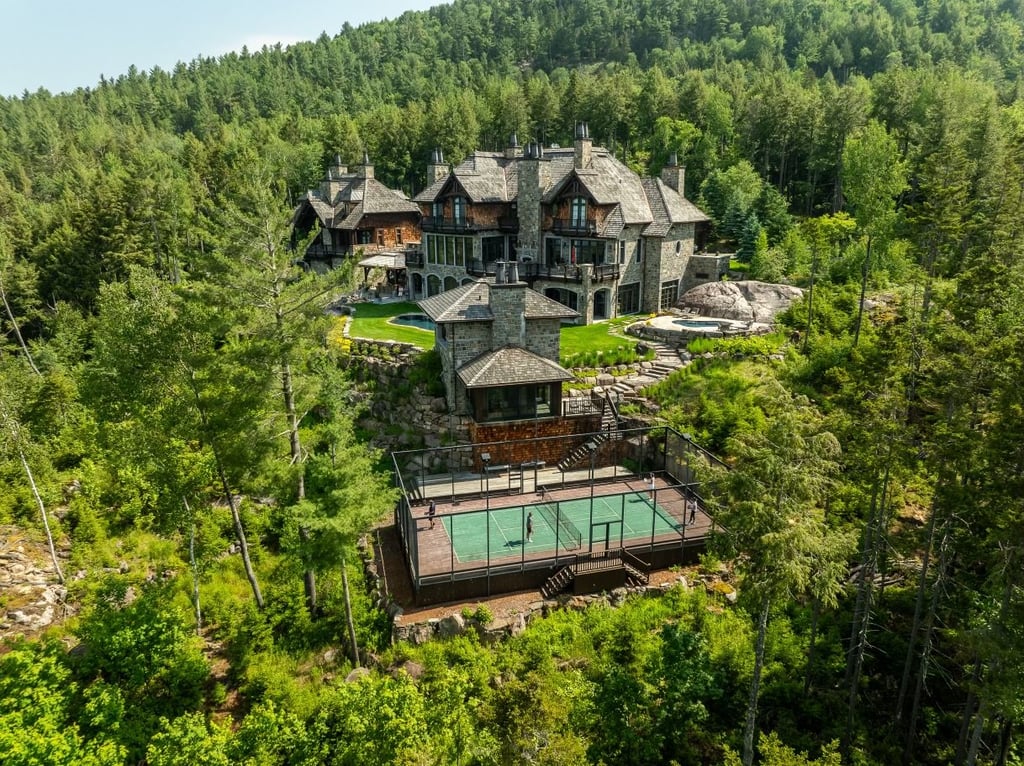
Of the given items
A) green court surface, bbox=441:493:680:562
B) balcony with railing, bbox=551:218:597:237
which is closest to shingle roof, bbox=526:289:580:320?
green court surface, bbox=441:493:680:562

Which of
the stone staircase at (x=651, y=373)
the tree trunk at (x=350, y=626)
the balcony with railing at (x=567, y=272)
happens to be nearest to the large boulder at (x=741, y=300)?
the balcony with railing at (x=567, y=272)

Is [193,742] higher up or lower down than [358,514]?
lower down

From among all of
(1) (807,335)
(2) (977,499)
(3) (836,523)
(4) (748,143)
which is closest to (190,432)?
(3) (836,523)

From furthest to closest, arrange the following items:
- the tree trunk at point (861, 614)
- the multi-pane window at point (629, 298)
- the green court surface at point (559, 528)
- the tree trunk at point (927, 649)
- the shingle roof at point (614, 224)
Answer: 1. the multi-pane window at point (629, 298)
2. the shingle roof at point (614, 224)
3. the green court surface at point (559, 528)
4. the tree trunk at point (861, 614)
5. the tree trunk at point (927, 649)

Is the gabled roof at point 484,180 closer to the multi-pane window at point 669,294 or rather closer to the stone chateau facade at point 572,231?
the stone chateau facade at point 572,231

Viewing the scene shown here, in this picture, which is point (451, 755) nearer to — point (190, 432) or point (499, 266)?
point (190, 432)

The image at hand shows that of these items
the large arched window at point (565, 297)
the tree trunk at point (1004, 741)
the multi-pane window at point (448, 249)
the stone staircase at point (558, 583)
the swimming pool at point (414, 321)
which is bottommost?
the stone staircase at point (558, 583)

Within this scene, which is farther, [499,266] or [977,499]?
[499,266]

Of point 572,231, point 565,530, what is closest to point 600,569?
point 565,530
